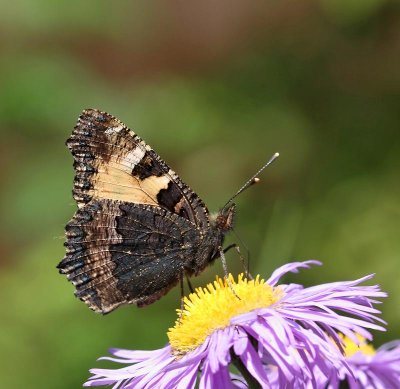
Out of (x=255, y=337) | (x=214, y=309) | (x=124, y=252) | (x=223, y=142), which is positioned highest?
(x=223, y=142)

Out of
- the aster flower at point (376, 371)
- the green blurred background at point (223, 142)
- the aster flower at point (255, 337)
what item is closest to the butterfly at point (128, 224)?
the aster flower at point (255, 337)

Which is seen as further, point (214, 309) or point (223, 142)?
point (223, 142)

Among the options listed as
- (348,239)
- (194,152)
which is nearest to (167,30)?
(194,152)

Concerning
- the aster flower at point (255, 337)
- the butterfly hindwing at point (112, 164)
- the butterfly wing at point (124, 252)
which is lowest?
the aster flower at point (255, 337)

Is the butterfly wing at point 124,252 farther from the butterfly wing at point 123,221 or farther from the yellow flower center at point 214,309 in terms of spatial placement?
the yellow flower center at point 214,309

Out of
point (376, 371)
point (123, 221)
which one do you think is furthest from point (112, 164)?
point (376, 371)

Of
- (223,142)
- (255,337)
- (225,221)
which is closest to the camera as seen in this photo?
(255,337)

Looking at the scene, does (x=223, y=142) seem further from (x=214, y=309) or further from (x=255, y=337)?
(x=255, y=337)

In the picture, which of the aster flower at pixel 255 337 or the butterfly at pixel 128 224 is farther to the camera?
the butterfly at pixel 128 224

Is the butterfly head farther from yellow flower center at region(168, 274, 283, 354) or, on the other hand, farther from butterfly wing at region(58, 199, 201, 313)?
yellow flower center at region(168, 274, 283, 354)
